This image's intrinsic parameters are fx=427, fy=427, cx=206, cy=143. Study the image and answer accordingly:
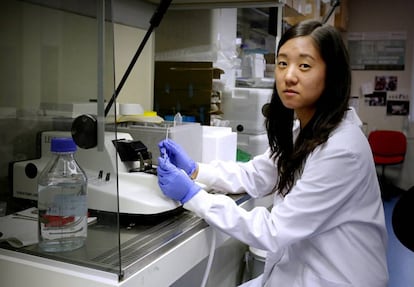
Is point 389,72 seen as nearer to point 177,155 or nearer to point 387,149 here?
point 387,149

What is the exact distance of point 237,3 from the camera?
1.97 meters

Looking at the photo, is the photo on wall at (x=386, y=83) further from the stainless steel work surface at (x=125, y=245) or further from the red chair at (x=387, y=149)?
the stainless steel work surface at (x=125, y=245)

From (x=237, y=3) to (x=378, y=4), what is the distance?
382cm

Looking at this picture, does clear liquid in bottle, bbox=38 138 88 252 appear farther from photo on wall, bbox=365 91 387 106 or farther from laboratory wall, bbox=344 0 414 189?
photo on wall, bbox=365 91 387 106

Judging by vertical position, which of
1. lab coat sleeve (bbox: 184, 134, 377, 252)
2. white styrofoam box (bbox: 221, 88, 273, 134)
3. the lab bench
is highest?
white styrofoam box (bbox: 221, 88, 273, 134)

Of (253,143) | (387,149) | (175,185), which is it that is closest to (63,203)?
(175,185)

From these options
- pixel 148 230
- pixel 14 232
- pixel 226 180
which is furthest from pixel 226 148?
pixel 14 232

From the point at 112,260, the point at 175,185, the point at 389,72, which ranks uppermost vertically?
the point at 389,72

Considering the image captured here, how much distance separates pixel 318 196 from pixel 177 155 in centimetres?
48

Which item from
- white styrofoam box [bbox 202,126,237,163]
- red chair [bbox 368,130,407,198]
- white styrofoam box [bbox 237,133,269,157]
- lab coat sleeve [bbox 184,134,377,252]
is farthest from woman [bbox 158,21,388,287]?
red chair [bbox 368,130,407,198]

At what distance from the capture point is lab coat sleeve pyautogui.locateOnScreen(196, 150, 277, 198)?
1417 mm

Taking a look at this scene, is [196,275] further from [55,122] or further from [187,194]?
[55,122]

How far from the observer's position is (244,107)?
2.22 m

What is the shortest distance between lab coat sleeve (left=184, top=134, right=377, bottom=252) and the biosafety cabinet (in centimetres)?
8
